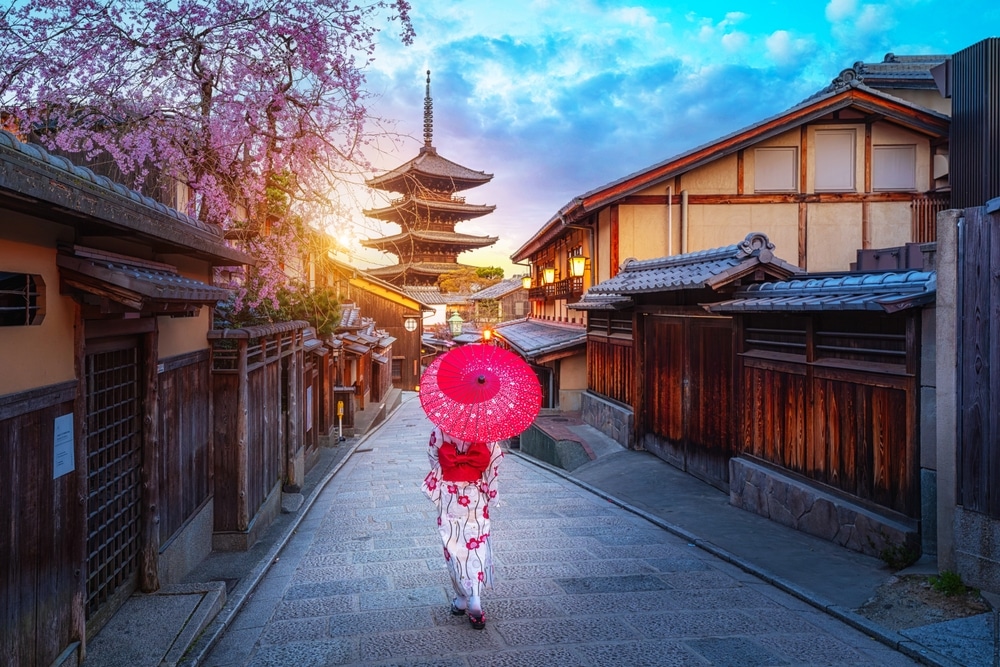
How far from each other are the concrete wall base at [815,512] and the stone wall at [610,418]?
434 centimetres

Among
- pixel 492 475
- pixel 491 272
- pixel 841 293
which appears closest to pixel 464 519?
pixel 492 475

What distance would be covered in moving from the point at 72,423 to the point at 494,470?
3.04 meters

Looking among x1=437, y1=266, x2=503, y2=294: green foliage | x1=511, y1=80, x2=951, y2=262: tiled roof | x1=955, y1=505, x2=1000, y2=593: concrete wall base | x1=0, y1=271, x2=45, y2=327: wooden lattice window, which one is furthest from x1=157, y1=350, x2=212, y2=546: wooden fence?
x1=437, y1=266, x2=503, y2=294: green foliage

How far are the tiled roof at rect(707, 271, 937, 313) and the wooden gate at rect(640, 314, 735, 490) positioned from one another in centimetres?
116

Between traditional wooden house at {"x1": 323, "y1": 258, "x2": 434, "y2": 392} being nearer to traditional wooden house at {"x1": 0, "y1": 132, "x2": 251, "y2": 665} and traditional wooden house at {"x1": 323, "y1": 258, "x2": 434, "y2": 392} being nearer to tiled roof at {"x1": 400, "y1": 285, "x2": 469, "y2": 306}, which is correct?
tiled roof at {"x1": 400, "y1": 285, "x2": 469, "y2": 306}

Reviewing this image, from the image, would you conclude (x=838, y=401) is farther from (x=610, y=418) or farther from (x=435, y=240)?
(x=435, y=240)

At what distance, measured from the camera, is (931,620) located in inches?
199

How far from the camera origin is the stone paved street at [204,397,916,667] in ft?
15.4

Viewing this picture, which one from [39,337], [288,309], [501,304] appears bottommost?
[39,337]

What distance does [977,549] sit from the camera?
5.34m

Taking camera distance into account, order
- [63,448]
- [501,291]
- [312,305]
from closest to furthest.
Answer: [63,448] → [312,305] → [501,291]

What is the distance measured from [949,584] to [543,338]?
17.1 metres

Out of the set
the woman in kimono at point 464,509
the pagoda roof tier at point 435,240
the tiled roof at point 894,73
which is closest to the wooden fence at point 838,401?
the woman in kimono at point 464,509

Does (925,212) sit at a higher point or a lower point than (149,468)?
higher
